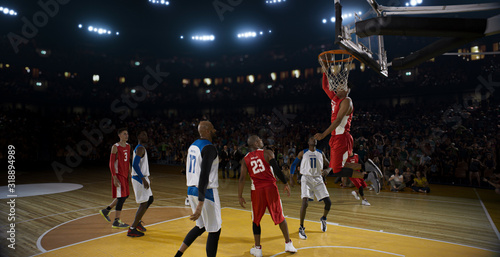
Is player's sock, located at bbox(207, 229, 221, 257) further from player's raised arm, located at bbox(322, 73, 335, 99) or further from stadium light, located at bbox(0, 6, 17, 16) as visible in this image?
stadium light, located at bbox(0, 6, 17, 16)

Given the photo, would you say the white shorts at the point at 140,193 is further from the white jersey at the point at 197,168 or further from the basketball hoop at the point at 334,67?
the basketball hoop at the point at 334,67

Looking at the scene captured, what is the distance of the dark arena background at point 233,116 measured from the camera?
550 centimetres

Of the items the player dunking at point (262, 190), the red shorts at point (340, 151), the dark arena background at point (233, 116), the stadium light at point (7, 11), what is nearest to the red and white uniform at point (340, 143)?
the red shorts at point (340, 151)

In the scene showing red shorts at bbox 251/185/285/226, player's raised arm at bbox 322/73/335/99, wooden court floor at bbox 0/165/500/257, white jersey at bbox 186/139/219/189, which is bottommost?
wooden court floor at bbox 0/165/500/257

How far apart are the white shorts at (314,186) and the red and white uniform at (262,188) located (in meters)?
1.43

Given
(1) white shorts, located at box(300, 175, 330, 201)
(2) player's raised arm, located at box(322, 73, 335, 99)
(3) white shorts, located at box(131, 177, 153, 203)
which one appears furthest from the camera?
(1) white shorts, located at box(300, 175, 330, 201)

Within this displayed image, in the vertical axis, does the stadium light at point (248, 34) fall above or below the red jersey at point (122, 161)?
above

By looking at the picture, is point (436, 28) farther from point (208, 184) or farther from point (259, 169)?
point (259, 169)

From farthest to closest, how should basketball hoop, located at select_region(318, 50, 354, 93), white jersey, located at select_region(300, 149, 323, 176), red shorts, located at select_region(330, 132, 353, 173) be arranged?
1. white jersey, located at select_region(300, 149, 323, 176)
2. basketball hoop, located at select_region(318, 50, 354, 93)
3. red shorts, located at select_region(330, 132, 353, 173)

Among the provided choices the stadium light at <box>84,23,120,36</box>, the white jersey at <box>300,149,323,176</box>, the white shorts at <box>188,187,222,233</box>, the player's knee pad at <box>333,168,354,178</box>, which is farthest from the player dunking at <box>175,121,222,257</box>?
the stadium light at <box>84,23,120,36</box>

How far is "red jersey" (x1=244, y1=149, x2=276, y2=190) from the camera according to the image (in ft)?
15.3

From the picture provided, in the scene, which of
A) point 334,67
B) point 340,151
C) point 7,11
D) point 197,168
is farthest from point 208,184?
point 7,11

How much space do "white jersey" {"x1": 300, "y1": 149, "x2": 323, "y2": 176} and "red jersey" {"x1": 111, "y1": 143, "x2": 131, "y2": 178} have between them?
3.73 meters

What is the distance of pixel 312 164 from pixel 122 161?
3998mm
